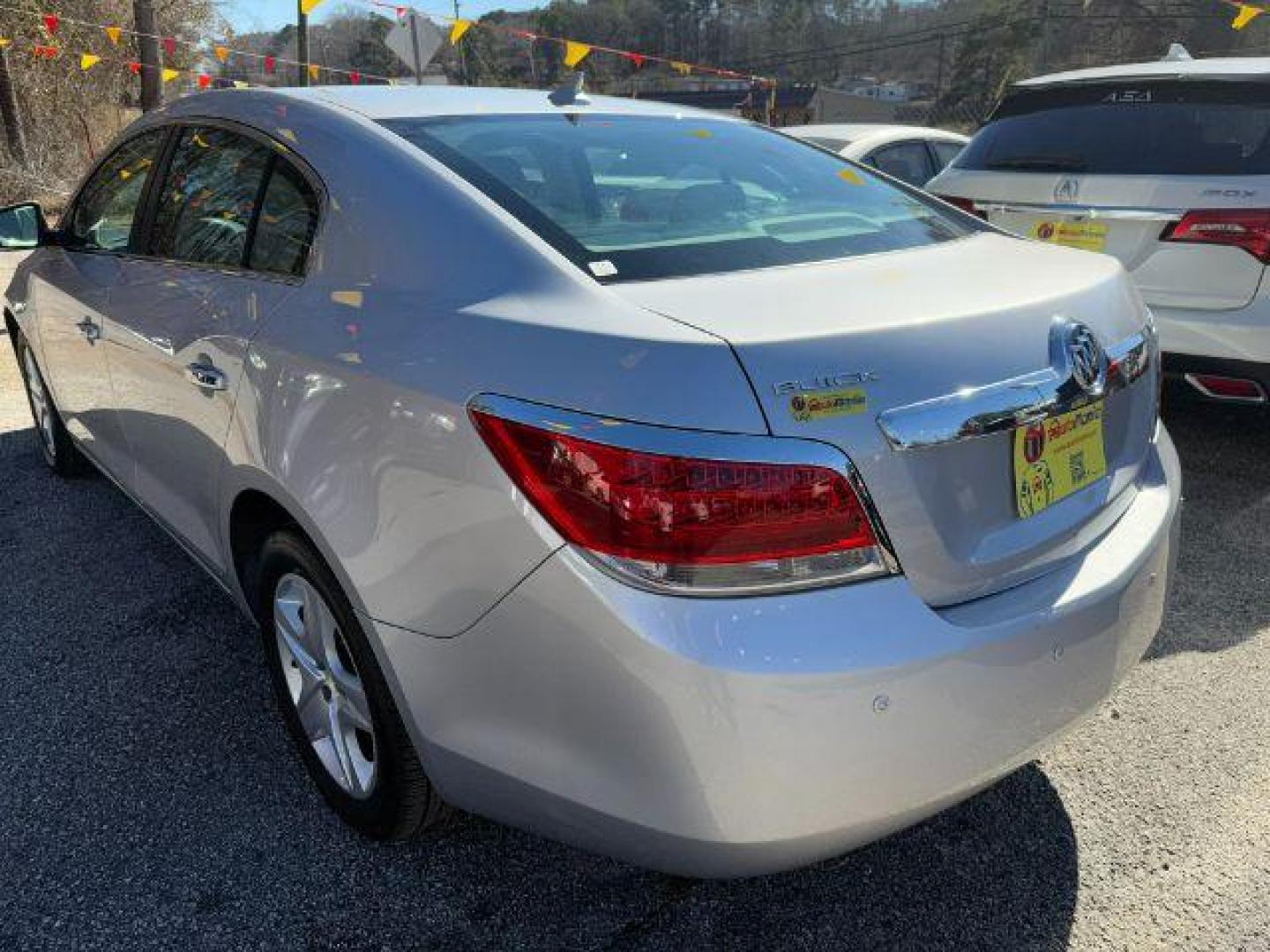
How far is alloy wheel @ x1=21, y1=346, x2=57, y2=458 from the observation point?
432cm

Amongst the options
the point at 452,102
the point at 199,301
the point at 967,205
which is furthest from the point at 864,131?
the point at 199,301

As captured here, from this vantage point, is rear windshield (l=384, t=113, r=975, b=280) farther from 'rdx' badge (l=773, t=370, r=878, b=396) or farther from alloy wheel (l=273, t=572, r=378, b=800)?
alloy wheel (l=273, t=572, r=378, b=800)

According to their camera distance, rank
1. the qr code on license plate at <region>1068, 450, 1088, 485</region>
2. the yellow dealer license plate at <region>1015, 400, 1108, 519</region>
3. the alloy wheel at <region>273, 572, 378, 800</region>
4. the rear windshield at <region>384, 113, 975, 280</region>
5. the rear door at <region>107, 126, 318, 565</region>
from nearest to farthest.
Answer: the yellow dealer license plate at <region>1015, 400, 1108, 519</region>
the qr code on license plate at <region>1068, 450, 1088, 485</region>
the rear windshield at <region>384, 113, 975, 280</region>
the alloy wheel at <region>273, 572, 378, 800</region>
the rear door at <region>107, 126, 318, 565</region>

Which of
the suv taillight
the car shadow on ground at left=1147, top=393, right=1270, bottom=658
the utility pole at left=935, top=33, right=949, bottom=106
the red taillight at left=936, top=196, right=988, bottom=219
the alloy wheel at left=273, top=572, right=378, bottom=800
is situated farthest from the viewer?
the utility pole at left=935, top=33, right=949, bottom=106

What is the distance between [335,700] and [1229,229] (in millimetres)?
3536

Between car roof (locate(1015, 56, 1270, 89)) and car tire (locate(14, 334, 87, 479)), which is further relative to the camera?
car tire (locate(14, 334, 87, 479))

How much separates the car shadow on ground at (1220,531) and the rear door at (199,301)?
2.51 meters

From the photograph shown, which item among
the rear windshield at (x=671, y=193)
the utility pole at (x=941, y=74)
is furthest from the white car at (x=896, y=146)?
the utility pole at (x=941, y=74)

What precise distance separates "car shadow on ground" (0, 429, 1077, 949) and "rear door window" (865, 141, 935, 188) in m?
5.94

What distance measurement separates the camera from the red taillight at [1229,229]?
363cm

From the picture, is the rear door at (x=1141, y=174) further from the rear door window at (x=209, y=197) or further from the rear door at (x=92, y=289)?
the rear door at (x=92, y=289)

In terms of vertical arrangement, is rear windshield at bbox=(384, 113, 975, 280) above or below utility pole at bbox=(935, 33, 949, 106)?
below

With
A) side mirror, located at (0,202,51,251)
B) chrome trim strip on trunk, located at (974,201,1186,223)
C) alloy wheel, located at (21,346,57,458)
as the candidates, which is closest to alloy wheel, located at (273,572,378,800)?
side mirror, located at (0,202,51,251)

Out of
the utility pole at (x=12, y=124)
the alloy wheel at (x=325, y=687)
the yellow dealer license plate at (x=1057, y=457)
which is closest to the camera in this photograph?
the yellow dealer license plate at (x=1057, y=457)
